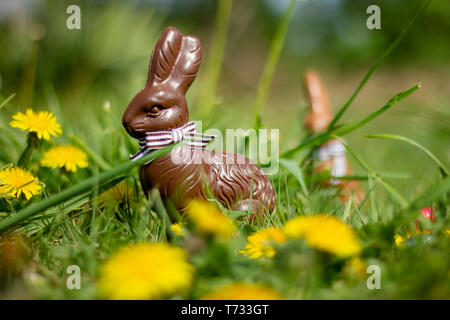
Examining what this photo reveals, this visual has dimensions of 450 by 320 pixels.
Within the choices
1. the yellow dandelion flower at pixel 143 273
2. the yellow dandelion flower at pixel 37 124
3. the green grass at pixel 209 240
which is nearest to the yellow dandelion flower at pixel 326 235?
the green grass at pixel 209 240

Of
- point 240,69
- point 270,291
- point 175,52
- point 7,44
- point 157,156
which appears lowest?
point 270,291

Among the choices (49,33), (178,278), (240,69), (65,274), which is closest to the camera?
(178,278)

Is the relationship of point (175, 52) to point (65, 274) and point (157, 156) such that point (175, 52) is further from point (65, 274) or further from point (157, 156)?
point (65, 274)

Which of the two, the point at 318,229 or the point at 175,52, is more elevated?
the point at 175,52

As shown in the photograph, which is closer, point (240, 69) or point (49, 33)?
point (49, 33)

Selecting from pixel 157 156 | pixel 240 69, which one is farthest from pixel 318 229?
pixel 240 69

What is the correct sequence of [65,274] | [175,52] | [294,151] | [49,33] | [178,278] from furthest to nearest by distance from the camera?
[49,33] < [294,151] < [175,52] < [65,274] < [178,278]

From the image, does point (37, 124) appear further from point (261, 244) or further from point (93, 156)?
point (261, 244)
